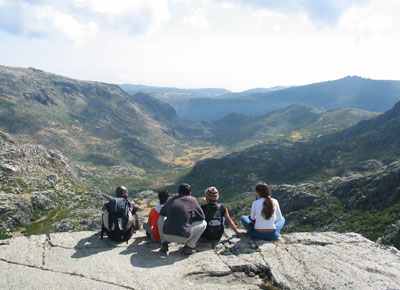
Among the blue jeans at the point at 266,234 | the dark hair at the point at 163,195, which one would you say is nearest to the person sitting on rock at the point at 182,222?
the dark hair at the point at 163,195

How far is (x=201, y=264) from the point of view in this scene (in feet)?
39.4

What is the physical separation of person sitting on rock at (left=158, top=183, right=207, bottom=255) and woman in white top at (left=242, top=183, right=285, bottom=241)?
2.72 metres

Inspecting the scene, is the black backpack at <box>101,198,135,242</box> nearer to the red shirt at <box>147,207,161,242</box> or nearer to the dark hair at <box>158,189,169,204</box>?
the red shirt at <box>147,207,161,242</box>

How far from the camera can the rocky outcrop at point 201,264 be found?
10.6 meters

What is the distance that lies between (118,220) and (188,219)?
394cm

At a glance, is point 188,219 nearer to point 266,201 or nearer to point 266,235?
point 266,201

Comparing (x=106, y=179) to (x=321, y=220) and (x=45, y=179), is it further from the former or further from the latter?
(x=321, y=220)

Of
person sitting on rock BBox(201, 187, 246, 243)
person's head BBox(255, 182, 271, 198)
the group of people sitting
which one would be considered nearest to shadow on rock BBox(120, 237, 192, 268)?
the group of people sitting

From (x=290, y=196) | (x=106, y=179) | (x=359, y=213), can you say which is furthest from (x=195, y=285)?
(x=106, y=179)

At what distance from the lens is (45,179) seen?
94000 millimetres

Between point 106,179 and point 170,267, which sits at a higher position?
point 170,267

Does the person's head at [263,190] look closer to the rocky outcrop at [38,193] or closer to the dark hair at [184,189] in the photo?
the dark hair at [184,189]

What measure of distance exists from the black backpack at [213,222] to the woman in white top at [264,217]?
5.33ft

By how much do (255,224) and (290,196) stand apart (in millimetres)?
68689
